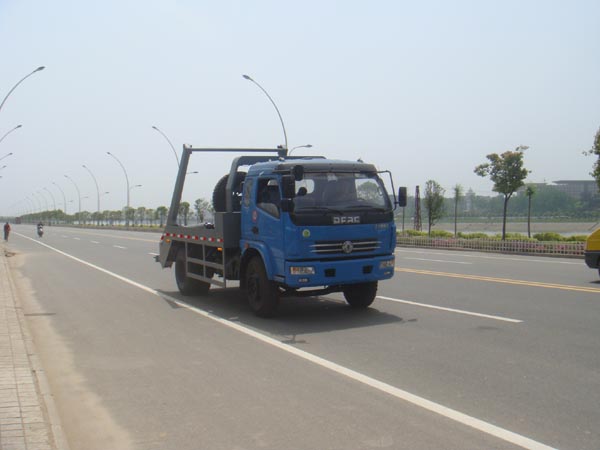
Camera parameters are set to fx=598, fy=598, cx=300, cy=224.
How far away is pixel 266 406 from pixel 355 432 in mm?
989

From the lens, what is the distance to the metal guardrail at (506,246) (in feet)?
76.7

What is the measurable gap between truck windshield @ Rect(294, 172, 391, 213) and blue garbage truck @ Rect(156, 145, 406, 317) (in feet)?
0.05

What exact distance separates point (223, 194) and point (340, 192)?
9.97 ft

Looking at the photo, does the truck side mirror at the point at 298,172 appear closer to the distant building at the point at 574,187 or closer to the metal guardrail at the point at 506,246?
the metal guardrail at the point at 506,246

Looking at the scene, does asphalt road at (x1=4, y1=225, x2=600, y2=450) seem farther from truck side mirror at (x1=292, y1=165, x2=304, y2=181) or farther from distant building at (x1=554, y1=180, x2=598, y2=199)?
distant building at (x1=554, y1=180, x2=598, y2=199)

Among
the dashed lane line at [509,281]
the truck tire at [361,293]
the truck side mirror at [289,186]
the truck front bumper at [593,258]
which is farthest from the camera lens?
the truck front bumper at [593,258]

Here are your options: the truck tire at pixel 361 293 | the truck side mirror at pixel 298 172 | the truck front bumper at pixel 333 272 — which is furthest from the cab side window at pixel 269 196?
the truck tire at pixel 361 293

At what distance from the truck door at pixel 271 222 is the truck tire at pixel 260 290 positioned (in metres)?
0.30

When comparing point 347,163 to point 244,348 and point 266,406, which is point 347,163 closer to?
point 244,348

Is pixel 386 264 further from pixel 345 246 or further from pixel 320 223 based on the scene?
pixel 320 223

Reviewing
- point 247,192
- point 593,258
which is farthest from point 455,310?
point 593,258

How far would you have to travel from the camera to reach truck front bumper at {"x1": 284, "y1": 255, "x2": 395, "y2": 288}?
28.9 feet

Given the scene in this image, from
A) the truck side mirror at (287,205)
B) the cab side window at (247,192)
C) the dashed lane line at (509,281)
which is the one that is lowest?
the dashed lane line at (509,281)

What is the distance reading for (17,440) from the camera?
13.9ft
